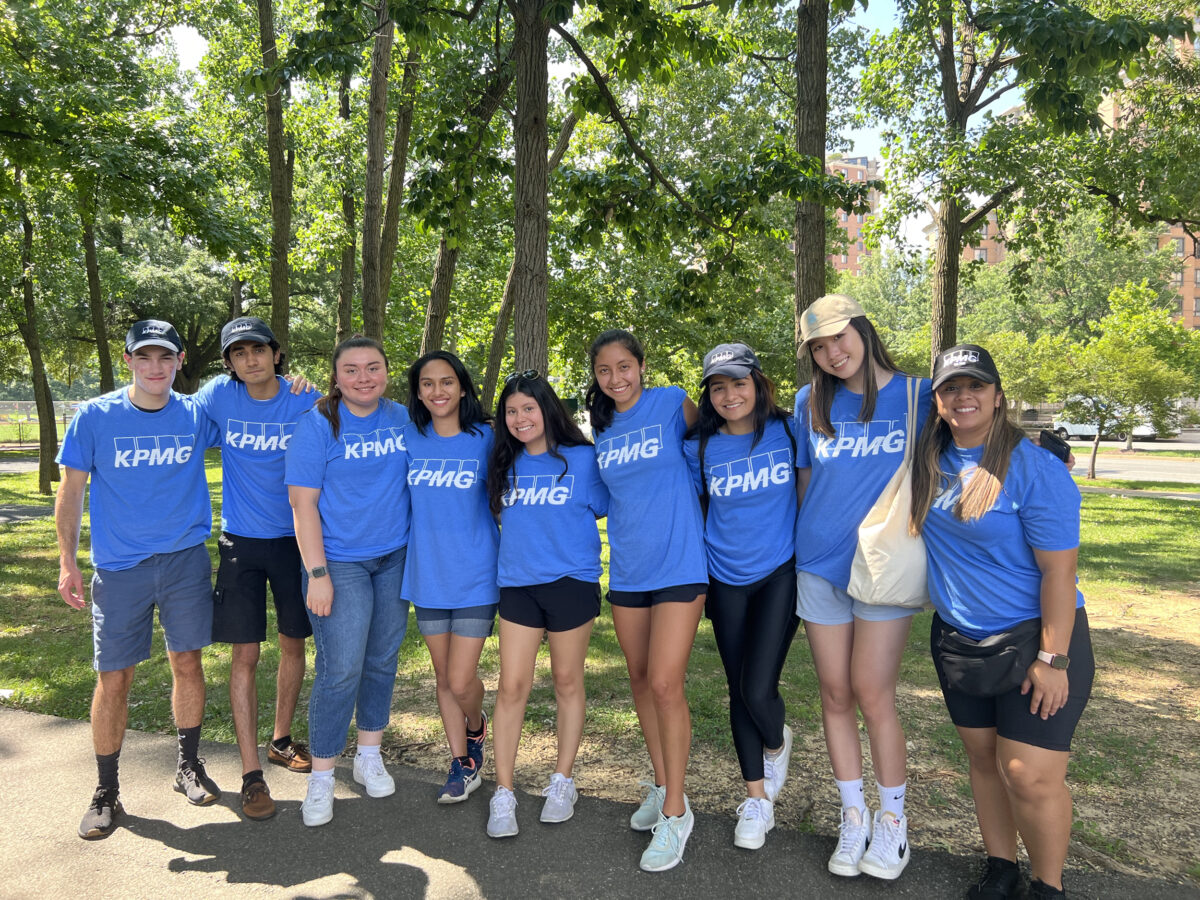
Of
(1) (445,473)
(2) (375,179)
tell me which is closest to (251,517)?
(1) (445,473)

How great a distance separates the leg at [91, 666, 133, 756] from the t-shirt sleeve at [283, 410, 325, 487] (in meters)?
1.19

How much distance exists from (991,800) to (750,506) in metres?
1.37

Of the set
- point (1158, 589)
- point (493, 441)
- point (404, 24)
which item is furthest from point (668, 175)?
point (1158, 589)

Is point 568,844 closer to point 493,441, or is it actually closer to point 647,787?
point 647,787

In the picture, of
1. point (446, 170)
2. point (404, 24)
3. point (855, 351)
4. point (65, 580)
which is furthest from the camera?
point (446, 170)

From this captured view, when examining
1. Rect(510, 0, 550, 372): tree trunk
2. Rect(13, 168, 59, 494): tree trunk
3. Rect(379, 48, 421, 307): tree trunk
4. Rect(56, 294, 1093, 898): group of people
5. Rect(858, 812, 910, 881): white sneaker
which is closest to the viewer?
Rect(56, 294, 1093, 898): group of people

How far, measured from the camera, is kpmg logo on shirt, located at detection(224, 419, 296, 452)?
3617 mm

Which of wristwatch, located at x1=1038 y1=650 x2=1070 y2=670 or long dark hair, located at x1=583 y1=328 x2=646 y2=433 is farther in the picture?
long dark hair, located at x1=583 y1=328 x2=646 y2=433

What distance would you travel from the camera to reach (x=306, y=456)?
11.1 feet

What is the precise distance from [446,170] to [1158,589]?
27.5 ft

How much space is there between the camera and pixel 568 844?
3.18 m

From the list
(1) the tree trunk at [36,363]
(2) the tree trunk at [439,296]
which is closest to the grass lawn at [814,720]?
(2) the tree trunk at [439,296]

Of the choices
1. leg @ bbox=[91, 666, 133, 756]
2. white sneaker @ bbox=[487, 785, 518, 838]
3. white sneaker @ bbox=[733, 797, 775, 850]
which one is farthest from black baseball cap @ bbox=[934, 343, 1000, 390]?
leg @ bbox=[91, 666, 133, 756]

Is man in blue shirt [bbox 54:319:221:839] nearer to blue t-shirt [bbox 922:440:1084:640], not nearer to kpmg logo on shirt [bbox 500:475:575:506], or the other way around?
kpmg logo on shirt [bbox 500:475:575:506]
